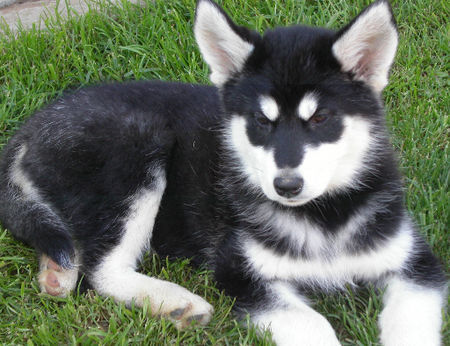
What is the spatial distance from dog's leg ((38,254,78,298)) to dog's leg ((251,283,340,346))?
3.24 ft

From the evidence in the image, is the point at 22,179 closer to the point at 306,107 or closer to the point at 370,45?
the point at 306,107

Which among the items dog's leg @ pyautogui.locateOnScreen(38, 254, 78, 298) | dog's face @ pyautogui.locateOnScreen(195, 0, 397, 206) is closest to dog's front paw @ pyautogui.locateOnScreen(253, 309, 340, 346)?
dog's face @ pyautogui.locateOnScreen(195, 0, 397, 206)

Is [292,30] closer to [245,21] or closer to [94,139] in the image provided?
[94,139]

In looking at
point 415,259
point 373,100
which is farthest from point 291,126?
point 415,259

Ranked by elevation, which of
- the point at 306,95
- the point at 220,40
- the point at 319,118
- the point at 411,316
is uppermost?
the point at 220,40

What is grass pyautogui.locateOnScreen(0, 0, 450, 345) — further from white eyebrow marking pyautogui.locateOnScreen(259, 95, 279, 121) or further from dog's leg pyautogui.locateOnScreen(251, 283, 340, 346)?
white eyebrow marking pyautogui.locateOnScreen(259, 95, 279, 121)

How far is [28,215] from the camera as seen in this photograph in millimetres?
3736

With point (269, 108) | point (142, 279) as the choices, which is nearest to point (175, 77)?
point (142, 279)

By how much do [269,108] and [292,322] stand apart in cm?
97

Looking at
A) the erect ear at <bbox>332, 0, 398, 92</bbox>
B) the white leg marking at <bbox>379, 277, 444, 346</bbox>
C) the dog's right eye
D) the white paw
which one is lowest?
the white leg marking at <bbox>379, 277, 444, 346</bbox>

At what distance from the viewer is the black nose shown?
2.94 meters

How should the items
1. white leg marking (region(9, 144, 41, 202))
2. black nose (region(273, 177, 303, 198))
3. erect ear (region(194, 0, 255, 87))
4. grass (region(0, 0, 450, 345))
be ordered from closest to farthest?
black nose (region(273, 177, 303, 198)), erect ear (region(194, 0, 255, 87)), grass (region(0, 0, 450, 345)), white leg marking (region(9, 144, 41, 202))

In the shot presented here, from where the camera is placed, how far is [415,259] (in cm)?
342

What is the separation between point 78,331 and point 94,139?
107cm
